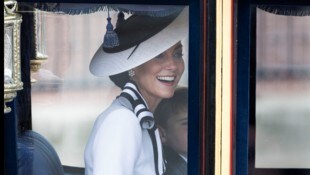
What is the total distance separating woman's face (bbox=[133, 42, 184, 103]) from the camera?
9.44 feet

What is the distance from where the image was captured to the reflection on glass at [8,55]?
2777 mm

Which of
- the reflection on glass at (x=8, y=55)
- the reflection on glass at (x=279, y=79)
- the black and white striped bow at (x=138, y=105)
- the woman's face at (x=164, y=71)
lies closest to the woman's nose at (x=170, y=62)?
the woman's face at (x=164, y=71)

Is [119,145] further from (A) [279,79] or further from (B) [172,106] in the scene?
(A) [279,79]

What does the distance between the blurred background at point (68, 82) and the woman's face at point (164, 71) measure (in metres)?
0.03

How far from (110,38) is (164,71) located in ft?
0.88

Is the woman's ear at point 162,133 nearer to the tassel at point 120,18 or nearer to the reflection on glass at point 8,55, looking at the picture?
the tassel at point 120,18

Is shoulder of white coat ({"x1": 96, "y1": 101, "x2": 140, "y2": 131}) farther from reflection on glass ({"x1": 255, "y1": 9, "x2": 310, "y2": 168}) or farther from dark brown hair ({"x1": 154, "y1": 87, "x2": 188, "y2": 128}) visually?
reflection on glass ({"x1": 255, "y1": 9, "x2": 310, "y2": 168})

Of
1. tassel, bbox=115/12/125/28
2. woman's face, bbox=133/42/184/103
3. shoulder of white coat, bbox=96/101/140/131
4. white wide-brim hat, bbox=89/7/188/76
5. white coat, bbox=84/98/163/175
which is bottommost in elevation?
white coat, bbox=84/98/163/175

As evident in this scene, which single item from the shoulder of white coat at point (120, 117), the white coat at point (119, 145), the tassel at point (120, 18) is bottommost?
the white coat at point (119, 145)

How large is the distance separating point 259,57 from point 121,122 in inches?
25.6

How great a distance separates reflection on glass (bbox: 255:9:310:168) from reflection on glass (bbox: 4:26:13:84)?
103 cm

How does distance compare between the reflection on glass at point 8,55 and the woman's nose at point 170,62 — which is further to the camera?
the woman's nose at point 170,62

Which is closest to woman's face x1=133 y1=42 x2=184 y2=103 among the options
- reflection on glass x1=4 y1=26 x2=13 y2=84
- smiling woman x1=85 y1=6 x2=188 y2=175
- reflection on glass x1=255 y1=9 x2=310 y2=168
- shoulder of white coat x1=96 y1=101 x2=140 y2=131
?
smiling woman x1=85 y1=6 x2=188 y2=175

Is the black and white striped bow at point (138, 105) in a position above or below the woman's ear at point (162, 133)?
above
